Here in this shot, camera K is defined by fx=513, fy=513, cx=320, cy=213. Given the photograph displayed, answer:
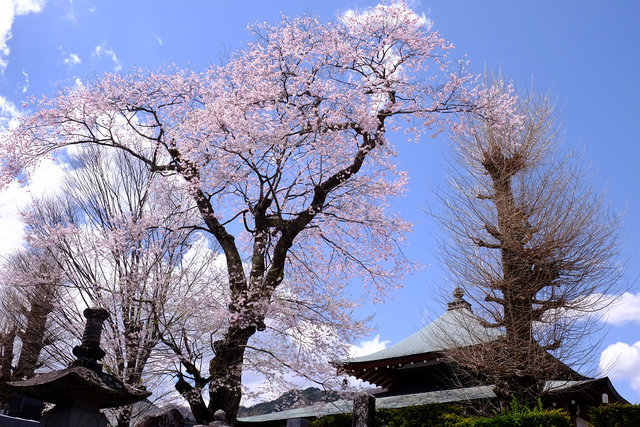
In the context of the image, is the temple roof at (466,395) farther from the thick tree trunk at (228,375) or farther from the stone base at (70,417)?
the stone base at (70,417)

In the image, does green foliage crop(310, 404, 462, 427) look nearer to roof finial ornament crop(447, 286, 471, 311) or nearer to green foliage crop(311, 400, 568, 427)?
green foliage crop(311, 400, 568, 427)

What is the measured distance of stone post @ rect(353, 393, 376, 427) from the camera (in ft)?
38.2

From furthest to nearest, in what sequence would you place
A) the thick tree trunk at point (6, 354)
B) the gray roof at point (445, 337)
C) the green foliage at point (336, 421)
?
the thick tree trunk at point (6, 354)
the green foliage at point (336, 421)
the gray roof at point (445, 337)

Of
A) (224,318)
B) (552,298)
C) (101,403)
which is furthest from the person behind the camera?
(552,298)

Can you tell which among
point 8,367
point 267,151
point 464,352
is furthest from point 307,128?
point 8,367

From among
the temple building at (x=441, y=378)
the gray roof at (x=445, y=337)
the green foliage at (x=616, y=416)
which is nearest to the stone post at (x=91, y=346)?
the temple building at (x=441, y=378)

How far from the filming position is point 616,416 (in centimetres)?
1009

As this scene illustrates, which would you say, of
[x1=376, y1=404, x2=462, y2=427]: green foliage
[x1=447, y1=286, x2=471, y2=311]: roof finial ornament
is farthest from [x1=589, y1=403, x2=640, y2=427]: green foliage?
[x1=447, y1=286, x2=471, y2=311]: roof finial ornament

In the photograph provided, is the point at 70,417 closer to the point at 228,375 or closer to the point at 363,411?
the point at 228,375

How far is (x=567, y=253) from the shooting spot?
454 inches

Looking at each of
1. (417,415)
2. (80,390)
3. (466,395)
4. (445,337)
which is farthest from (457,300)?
(80,390)

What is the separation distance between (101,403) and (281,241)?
16.3ft

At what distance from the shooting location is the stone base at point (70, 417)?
6.66 metres

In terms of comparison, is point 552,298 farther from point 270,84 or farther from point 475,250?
point 270,84
